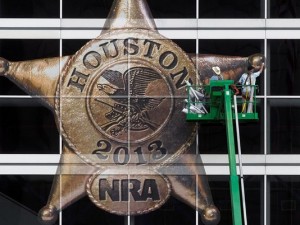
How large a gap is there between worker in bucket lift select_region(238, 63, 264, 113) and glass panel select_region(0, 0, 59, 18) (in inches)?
218

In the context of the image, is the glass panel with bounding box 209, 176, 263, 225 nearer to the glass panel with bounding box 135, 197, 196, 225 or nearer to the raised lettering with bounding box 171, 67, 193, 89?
the glass panel with bounding box 135, 197, 196, 225

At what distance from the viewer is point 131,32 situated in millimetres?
32312

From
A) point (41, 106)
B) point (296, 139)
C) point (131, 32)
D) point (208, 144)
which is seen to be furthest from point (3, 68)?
point (296, 139)

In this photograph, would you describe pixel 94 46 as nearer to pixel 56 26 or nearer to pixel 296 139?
pixel 56 26

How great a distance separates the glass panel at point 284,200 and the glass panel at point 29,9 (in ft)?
25.3

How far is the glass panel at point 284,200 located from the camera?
1265 inches

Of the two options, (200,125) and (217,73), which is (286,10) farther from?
(200,125)

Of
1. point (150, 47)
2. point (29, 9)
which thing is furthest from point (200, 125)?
point (29, 9)

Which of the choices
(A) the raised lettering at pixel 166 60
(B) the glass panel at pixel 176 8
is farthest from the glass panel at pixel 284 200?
(B) the glass panel at pixel 176 8

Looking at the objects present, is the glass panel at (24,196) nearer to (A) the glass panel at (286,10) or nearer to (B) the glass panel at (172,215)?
(B) the glass panel at (172,215)

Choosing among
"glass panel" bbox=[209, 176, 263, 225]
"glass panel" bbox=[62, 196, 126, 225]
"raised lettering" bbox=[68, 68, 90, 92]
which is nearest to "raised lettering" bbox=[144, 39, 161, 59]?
"raised lettering" bbox=[68, 68, 90, 92]

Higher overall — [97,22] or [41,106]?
[97,22]

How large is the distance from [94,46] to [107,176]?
366 centimetres

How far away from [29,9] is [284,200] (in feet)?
29.3
